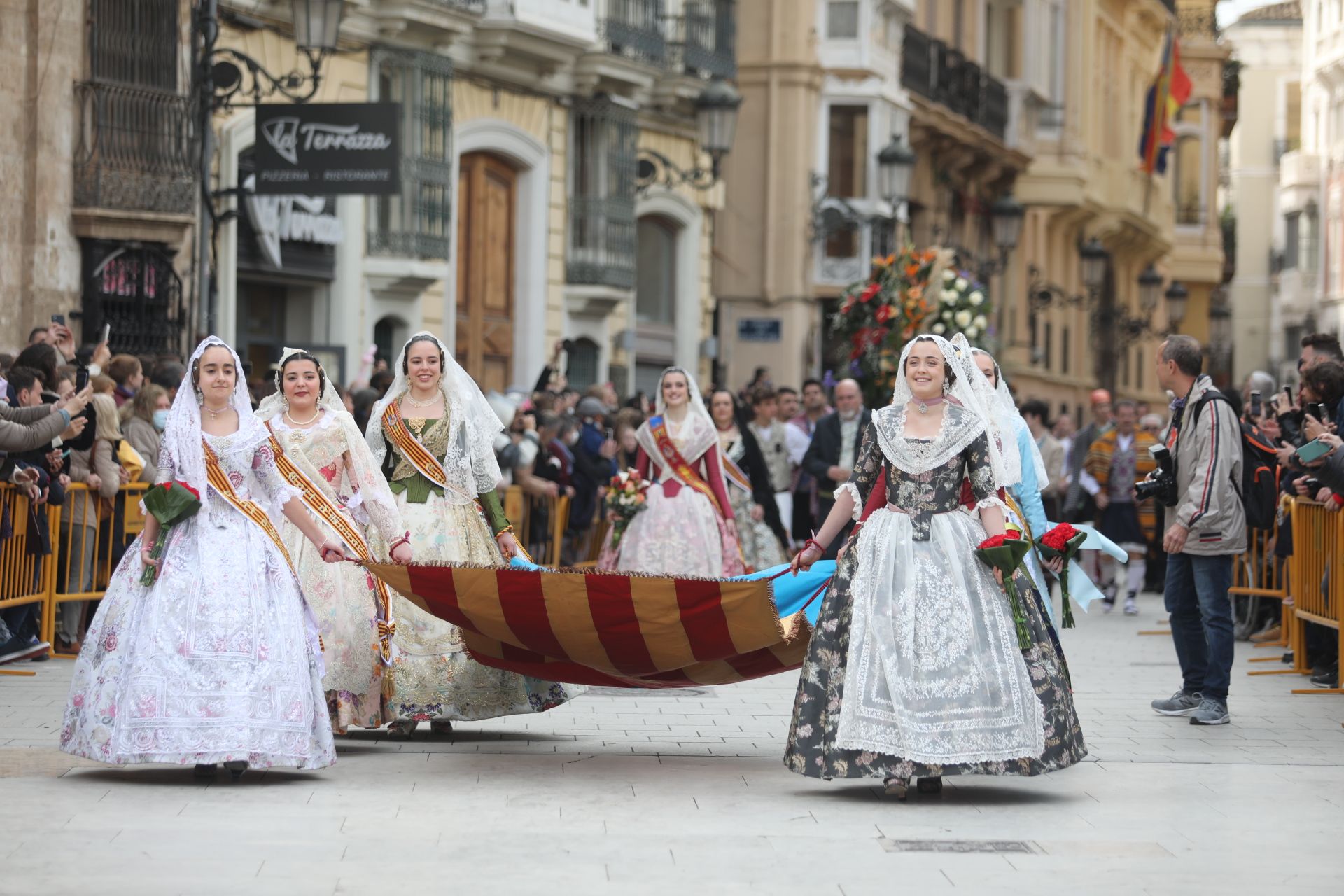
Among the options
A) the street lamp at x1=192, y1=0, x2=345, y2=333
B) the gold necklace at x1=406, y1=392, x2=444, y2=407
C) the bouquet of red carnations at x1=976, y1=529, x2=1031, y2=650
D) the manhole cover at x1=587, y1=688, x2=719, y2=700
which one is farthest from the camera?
the street lamp at x1=192, y1=0, x2=345, y2=333

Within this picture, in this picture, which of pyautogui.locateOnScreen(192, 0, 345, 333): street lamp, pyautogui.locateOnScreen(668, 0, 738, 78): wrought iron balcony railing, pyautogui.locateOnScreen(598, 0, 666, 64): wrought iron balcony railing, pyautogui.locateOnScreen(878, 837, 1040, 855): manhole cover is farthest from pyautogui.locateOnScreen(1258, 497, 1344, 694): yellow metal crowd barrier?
pyautogui.locateOnScreen(668, 0, 738, 78): wrought iron balcony railing

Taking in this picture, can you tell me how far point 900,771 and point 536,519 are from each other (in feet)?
32.8

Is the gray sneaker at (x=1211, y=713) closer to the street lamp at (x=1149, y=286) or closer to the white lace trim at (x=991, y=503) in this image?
the white lace trim at (x=991, y=503)

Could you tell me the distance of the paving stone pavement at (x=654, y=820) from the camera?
7.14 metres

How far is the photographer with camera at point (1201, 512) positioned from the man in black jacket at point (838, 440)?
5.73 meters

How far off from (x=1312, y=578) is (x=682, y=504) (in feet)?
13.5

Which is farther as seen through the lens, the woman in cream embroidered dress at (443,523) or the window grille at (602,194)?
the window grille at (602,194)

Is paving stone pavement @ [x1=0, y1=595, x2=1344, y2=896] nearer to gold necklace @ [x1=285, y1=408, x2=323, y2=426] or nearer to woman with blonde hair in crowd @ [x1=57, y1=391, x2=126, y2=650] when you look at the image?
gold necklace @ [x1=285, y1=408, x2=323, y2=426]

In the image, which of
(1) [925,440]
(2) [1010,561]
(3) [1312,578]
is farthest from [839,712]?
(3) [1312,578]

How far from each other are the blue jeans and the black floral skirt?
2.50 meters

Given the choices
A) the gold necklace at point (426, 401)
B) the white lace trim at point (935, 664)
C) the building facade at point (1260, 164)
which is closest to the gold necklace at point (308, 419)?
the gold necklace at point (426, 401)

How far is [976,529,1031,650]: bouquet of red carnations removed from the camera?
8.83m

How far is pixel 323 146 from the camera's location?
18.6 metres

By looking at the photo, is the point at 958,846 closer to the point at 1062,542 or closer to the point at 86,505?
the point at 1062,542
